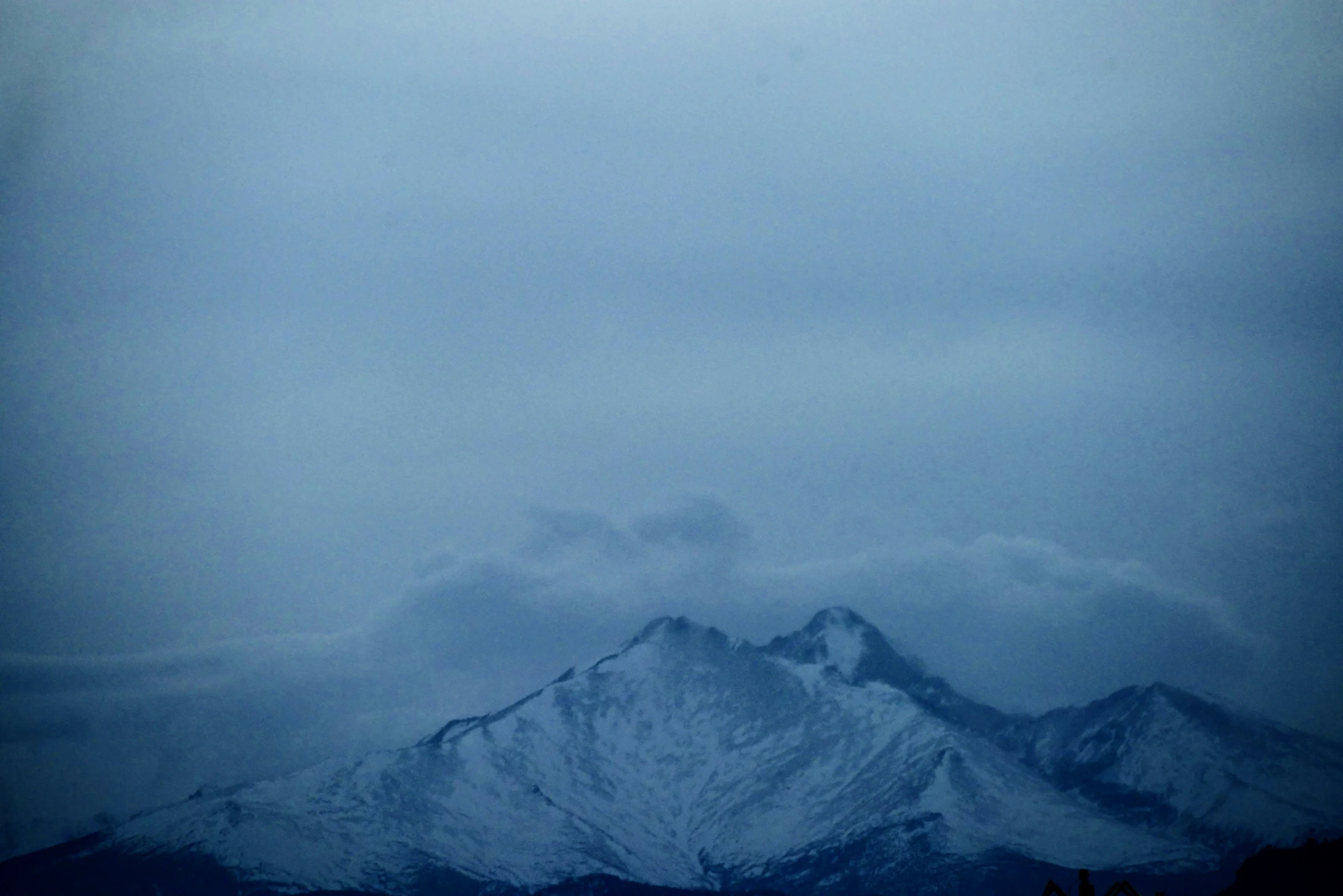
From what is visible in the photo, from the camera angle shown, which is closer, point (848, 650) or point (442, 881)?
point (442, 881)

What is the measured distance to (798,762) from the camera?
42188 millimetres

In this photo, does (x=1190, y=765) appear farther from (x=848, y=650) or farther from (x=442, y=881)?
(x=442, y=881)

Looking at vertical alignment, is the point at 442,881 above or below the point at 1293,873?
above

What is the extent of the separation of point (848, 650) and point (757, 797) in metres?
6.02

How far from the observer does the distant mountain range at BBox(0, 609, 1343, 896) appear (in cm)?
3384

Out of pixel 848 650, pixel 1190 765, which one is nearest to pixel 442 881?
pixel 848 650

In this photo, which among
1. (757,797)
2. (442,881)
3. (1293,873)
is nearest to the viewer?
(1293,873)

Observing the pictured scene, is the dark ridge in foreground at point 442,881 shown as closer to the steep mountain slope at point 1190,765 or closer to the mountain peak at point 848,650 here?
the steep mountain slope at point 1190,765

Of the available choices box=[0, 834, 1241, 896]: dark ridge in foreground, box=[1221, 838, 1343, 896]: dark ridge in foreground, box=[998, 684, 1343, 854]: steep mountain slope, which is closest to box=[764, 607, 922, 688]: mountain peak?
box=[998, 684, 1343, 854]: steep mountain slope

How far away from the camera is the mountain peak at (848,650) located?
114ft

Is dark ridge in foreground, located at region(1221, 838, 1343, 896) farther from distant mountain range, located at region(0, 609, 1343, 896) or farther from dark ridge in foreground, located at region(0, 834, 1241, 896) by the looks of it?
distant mountain range, located at region(0, 609, 1343, 896)

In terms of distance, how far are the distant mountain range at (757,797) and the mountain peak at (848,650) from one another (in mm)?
122

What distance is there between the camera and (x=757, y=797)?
41.3 meters

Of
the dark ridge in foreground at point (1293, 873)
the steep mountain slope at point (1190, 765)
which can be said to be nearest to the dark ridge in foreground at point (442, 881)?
the dark ridge in foreground at point (1293, 873)
